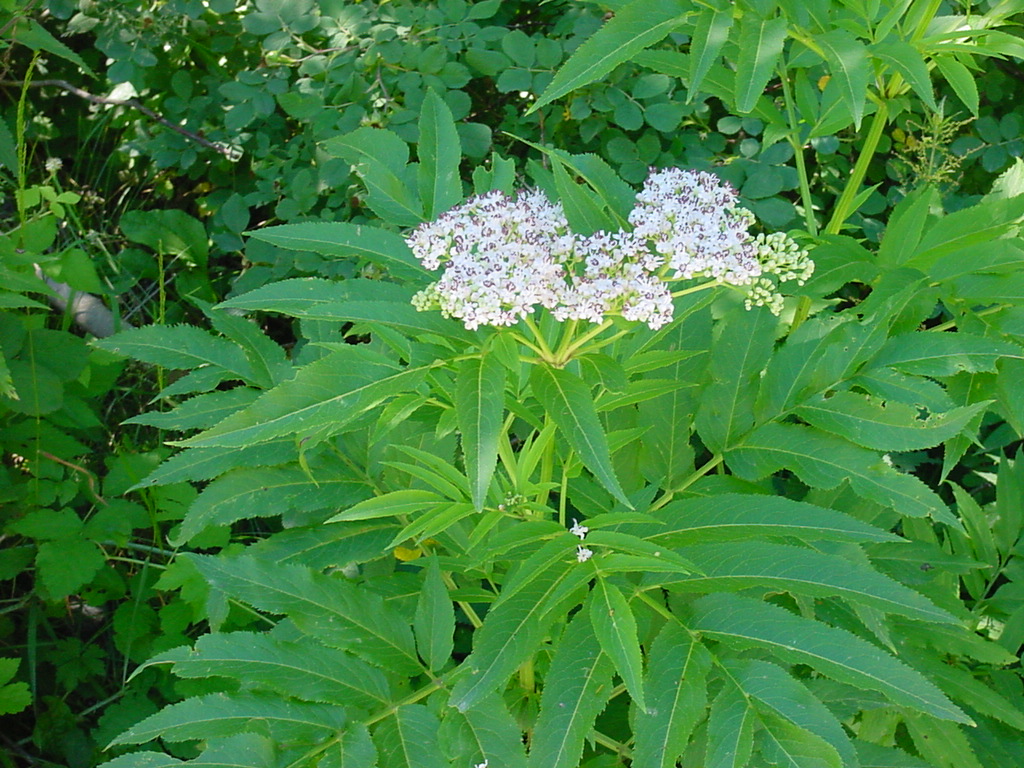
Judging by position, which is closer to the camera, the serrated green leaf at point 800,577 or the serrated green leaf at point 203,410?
the serrated green leaf at point 800,577

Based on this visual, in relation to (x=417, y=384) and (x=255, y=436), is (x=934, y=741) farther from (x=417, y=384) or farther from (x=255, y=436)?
(x=255, y=436)

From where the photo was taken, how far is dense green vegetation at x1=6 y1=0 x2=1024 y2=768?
1.25 m

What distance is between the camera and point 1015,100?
10.5ft

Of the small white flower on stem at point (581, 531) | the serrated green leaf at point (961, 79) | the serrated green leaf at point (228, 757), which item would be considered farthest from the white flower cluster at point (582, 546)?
the serrated green leaf at point (961, 79)

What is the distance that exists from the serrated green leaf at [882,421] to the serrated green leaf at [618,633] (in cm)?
47

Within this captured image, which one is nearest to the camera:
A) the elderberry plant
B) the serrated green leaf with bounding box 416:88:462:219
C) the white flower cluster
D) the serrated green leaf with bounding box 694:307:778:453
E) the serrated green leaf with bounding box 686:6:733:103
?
the elderberry plant

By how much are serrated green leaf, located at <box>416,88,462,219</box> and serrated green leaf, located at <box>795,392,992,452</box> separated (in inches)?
27.0

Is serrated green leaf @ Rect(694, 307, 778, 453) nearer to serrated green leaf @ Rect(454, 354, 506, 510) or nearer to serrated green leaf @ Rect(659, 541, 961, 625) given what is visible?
serrated green leaf @ Rect(659, 541, 961, 625)

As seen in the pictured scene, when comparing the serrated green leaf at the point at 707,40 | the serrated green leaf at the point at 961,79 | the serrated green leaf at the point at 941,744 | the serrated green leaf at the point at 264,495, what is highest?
the serrated green leaf at the point at 707,40

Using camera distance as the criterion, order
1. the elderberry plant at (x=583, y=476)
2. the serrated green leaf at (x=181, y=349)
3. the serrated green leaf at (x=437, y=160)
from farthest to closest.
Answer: the serrated green leaf at (x=181, y=349) → the serrated green leaf at (x=437, y=160) → the elderberry plant at (x=583, y=476)

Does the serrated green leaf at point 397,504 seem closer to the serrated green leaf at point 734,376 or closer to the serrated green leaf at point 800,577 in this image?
the serrated green leaf at point 800,577

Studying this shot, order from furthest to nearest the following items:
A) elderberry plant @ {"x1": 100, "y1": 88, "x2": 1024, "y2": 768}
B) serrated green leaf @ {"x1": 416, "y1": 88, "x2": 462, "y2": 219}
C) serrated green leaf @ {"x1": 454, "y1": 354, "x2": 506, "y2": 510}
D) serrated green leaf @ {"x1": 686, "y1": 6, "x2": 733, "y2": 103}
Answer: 1. serrated green leaf @ {"x1": 416, "y1": 88, "x2": 462, "y2": 219}
2. serrated green leaf @ {"x1": 686, "y1": 6, "x2": 733, "y2": 103}
3. elderberry plant @ {"x1": 100, "y1": 88, "x2": 1024, "y2": 768}
4. serrated green leaf @ {"x1": 454, "y1": 354, "x2": 506, "y2": 510}

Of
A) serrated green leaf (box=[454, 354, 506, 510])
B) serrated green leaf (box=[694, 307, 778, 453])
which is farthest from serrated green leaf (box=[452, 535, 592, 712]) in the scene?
serrated green leaf (box=[694, 307, 778, 453])

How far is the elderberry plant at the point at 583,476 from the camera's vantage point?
47.6 inches
